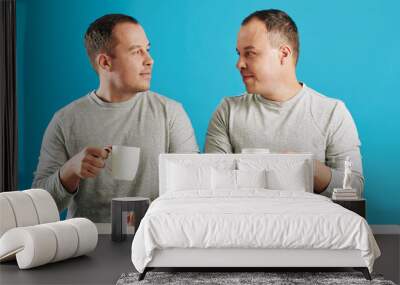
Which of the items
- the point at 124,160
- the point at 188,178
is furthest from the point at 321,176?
the point at 124,160

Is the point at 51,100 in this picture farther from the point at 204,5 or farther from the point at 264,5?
the point at 264,5

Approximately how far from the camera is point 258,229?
15.5 ft

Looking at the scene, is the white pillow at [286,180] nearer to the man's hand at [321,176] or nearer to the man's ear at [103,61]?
the man's hand at [321,176]

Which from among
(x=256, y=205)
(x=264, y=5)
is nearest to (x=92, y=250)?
(x=256, y=205)

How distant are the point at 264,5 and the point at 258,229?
337 centimetres

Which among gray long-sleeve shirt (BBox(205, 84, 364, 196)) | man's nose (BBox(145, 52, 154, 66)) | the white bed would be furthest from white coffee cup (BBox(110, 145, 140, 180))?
the white bed

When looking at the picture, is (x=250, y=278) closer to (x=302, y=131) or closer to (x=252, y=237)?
(x=252, y=237)

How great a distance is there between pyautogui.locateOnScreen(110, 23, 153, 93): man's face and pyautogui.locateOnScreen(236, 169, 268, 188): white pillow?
1.69m

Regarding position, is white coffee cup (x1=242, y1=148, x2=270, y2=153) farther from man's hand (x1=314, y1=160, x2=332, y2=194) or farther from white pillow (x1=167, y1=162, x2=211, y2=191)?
white pillow (x1=167, y1=162, x2=211, y2=191)

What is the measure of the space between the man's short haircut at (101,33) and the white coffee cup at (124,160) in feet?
3.29

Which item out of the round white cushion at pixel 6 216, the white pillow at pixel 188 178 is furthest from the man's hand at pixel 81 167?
the round white cushion at pixel 6 216

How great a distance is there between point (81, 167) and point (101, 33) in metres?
1.56

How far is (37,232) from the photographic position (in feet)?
16.8

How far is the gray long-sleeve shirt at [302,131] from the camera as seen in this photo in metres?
7.14
